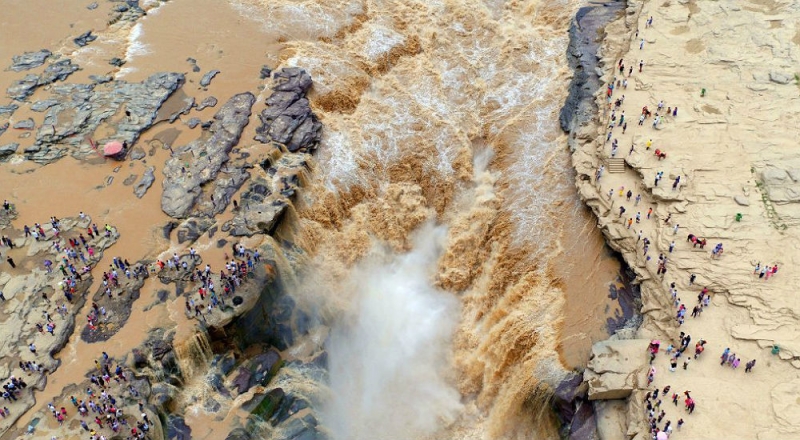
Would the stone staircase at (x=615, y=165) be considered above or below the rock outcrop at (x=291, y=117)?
below

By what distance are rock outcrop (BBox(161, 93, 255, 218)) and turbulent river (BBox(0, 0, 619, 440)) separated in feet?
3.38

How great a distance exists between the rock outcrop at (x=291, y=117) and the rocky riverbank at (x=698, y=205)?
15.4m

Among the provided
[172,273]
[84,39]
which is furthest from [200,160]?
[84,39]

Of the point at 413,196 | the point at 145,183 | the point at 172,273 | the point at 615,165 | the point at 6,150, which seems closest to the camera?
the point at 172,273

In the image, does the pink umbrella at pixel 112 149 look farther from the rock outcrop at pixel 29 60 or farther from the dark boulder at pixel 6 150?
the rock outcrop at pixel 29 60

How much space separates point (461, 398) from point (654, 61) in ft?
79.7

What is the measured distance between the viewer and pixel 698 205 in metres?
28.9

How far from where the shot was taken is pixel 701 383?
23.3 meters

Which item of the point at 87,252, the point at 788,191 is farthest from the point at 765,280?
the point at 87,252

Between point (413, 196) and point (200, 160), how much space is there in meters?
12.3

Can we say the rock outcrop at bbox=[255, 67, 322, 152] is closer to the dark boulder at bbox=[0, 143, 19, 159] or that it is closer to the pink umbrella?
the pink umbrella

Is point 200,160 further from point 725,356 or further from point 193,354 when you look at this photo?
point 725,356

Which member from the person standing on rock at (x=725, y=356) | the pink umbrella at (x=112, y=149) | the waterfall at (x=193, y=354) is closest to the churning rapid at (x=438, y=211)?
the waterfall at (x=193, y=354)

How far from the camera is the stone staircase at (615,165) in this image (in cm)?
3130
